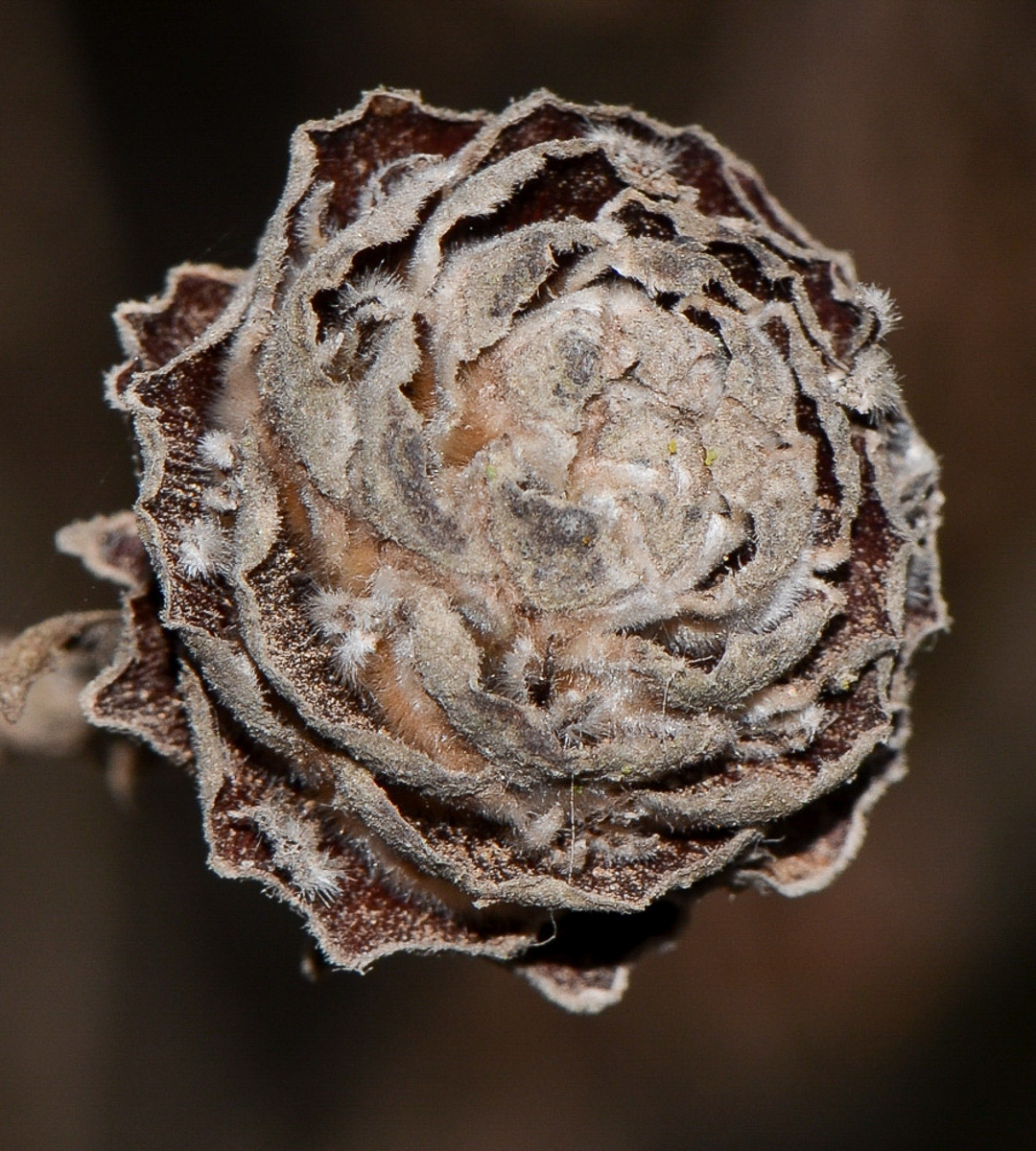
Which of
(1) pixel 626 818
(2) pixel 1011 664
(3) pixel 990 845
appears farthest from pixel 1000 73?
(1) pixel 626 818

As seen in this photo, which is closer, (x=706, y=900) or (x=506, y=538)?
(x=506, y=538)

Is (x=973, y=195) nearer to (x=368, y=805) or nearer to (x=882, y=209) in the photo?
(x=882, y=209)

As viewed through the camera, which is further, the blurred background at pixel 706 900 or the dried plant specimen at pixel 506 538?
the blurred background at pixel 706 900

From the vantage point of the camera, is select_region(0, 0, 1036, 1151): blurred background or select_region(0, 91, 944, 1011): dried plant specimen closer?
select_region(0, 91, 944, 1011): dried plant specimen

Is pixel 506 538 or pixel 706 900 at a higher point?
pixel 506 538
